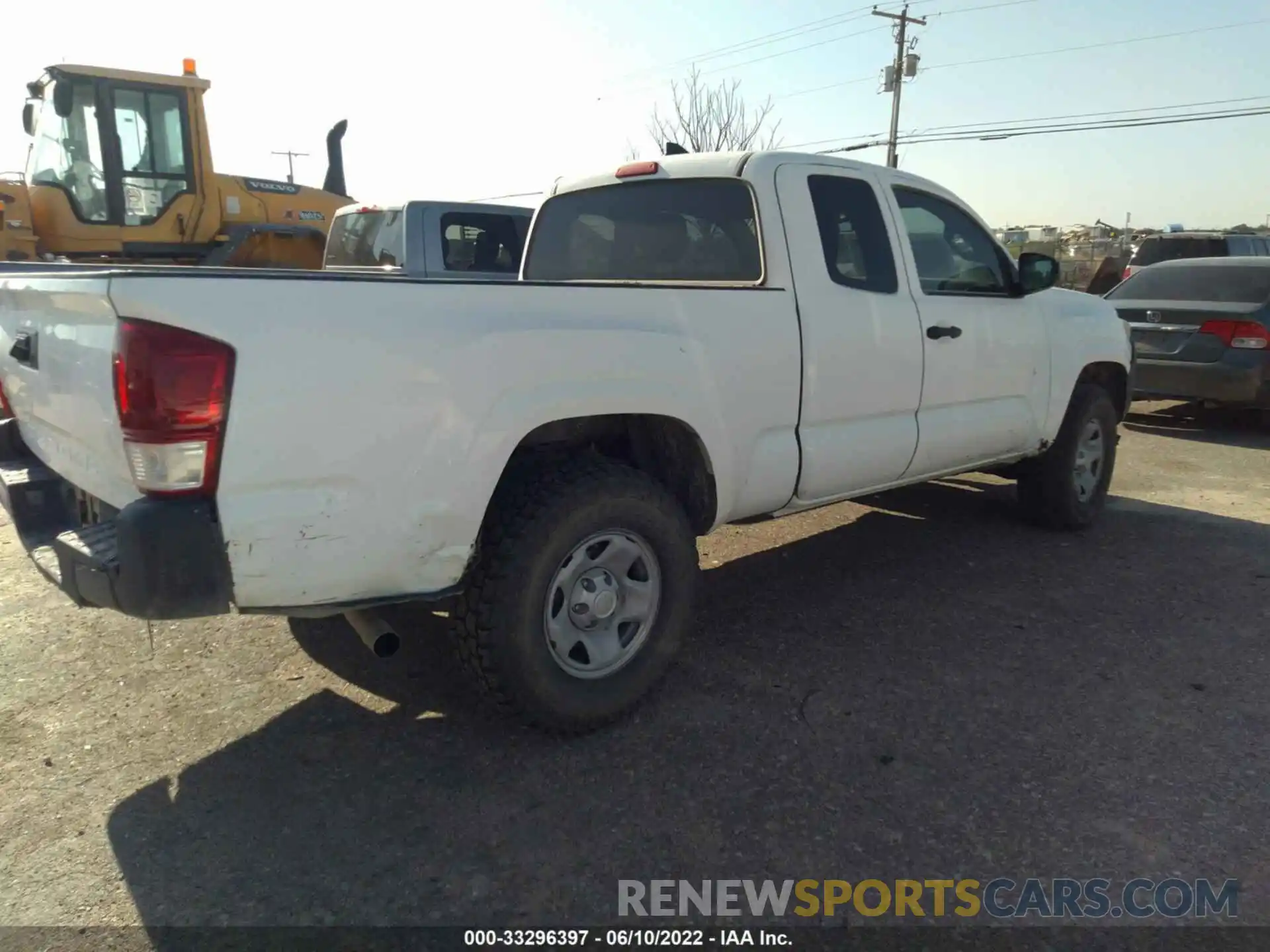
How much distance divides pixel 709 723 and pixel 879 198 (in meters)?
2.51

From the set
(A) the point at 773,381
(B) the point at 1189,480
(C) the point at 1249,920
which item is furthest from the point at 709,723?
(B) the point at 1189,480

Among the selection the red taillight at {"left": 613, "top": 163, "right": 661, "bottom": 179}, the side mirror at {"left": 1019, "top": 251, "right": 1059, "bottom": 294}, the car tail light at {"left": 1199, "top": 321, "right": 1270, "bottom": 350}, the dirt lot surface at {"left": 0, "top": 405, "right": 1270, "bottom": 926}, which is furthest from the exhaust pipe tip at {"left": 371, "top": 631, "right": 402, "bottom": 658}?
the car tail light at {"left": 1199, "top": 321, "right": 1270, "bottom": 350}

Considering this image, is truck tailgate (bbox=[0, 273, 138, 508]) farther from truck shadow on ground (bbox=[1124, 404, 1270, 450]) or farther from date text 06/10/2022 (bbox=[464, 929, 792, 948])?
truck shadow on ground (bbox=[1124, 404, 1270, 450])

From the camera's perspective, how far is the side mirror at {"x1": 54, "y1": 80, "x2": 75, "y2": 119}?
31.8ft

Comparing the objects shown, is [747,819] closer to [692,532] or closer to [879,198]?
[692,532]

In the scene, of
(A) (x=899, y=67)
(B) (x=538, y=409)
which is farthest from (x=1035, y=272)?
(A) (x=899, y=67)

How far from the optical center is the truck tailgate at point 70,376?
7.91 ft

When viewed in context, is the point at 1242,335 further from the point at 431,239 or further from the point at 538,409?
the point at 538,409

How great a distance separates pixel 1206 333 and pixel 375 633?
8733mm

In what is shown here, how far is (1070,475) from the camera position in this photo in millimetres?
5523

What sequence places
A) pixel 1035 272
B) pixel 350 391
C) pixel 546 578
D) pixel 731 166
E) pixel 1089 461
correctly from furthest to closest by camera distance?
pixel 1089 461 < pixel 1035 272 < pixel 731 166 < pixel 546 578 < pixel 350 391

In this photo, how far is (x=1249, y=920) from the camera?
2.39 m

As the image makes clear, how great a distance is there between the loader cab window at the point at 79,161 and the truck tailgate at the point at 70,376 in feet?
27.8

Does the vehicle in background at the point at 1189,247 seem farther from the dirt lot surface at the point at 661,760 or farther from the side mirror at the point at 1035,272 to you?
the dirt lot surface at the point at 661,760
